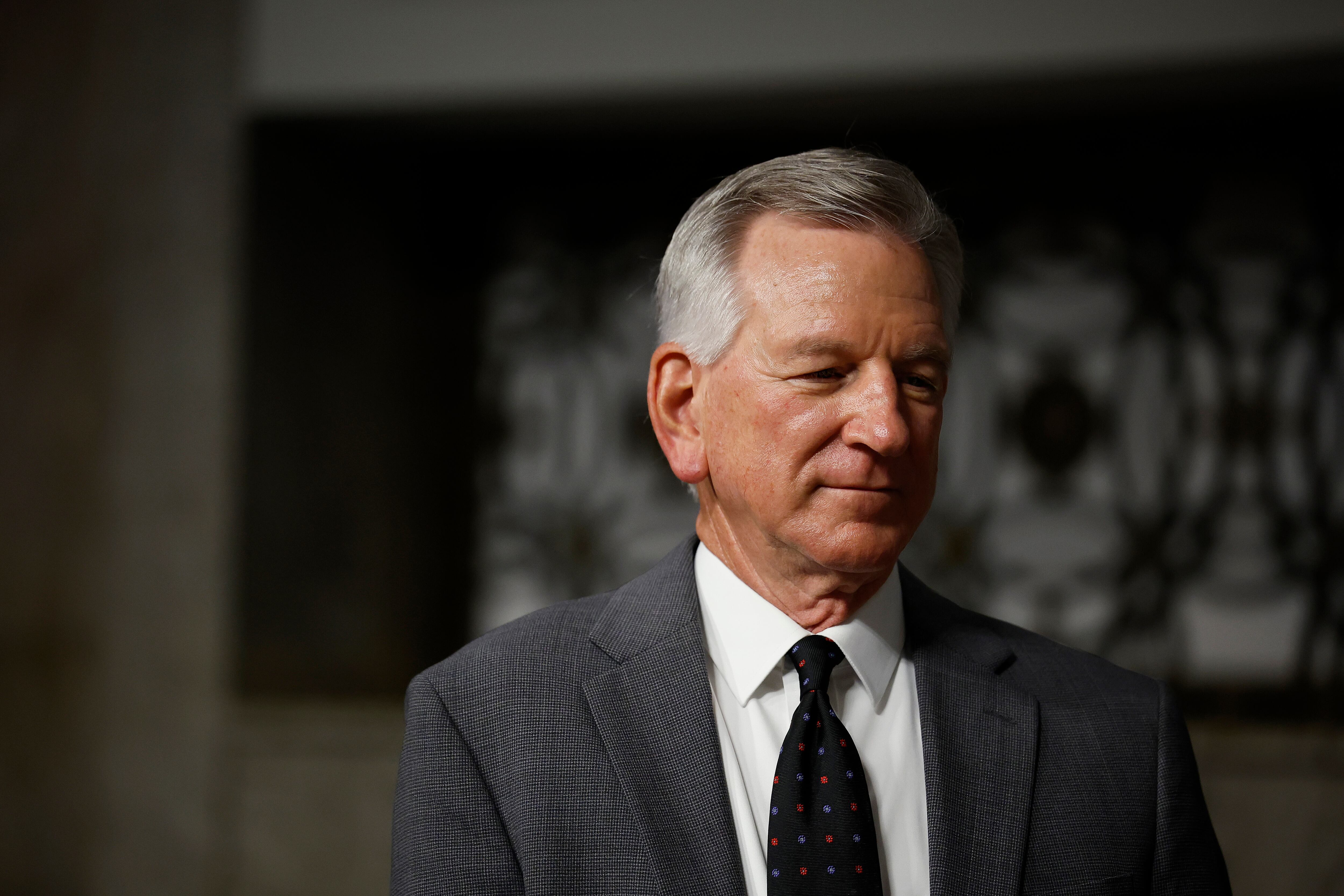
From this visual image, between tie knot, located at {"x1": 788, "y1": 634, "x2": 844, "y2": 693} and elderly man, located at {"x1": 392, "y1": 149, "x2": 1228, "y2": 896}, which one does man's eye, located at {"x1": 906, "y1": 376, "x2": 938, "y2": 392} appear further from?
tie knot, located at {"x1": 788, "y1": 634, "x2": 844, "y2": 693}

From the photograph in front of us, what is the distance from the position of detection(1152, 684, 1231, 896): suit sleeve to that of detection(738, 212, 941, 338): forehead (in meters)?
0.61

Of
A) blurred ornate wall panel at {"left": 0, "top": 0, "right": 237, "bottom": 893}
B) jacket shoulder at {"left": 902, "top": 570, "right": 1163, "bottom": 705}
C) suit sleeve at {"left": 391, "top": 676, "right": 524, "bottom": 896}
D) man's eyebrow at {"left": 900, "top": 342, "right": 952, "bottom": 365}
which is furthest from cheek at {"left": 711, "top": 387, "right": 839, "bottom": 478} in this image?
blurred ornate wall panel at {"left": 0, "top": 0, "right": 237, "bottom": 893}

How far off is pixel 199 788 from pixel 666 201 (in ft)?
8.16

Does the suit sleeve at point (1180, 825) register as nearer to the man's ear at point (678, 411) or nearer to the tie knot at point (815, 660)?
the tie knot at point (815, 660)

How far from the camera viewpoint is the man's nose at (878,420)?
123 centimetres

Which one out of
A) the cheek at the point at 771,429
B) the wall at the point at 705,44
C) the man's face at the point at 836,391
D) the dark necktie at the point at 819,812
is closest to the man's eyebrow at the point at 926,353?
the man's face at the point at 836,391

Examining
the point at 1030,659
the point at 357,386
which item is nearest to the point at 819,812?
the point at 1030,659

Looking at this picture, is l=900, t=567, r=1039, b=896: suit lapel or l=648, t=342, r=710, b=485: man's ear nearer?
l=900, t=567, r=1039, b=896: suit lapel

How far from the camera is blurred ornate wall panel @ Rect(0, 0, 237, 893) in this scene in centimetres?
351

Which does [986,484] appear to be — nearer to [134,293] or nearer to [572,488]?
[572,488]

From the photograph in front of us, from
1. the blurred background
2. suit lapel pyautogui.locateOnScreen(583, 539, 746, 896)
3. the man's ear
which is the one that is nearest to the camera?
suit lapel pyautogui.locateOnScreen(583, 539, 746, 896)

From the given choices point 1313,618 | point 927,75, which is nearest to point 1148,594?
point 1313,618

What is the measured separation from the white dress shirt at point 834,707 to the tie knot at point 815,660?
2cm

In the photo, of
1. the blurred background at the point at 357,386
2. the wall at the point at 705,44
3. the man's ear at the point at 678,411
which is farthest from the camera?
the blurred background at the point at 357,386
